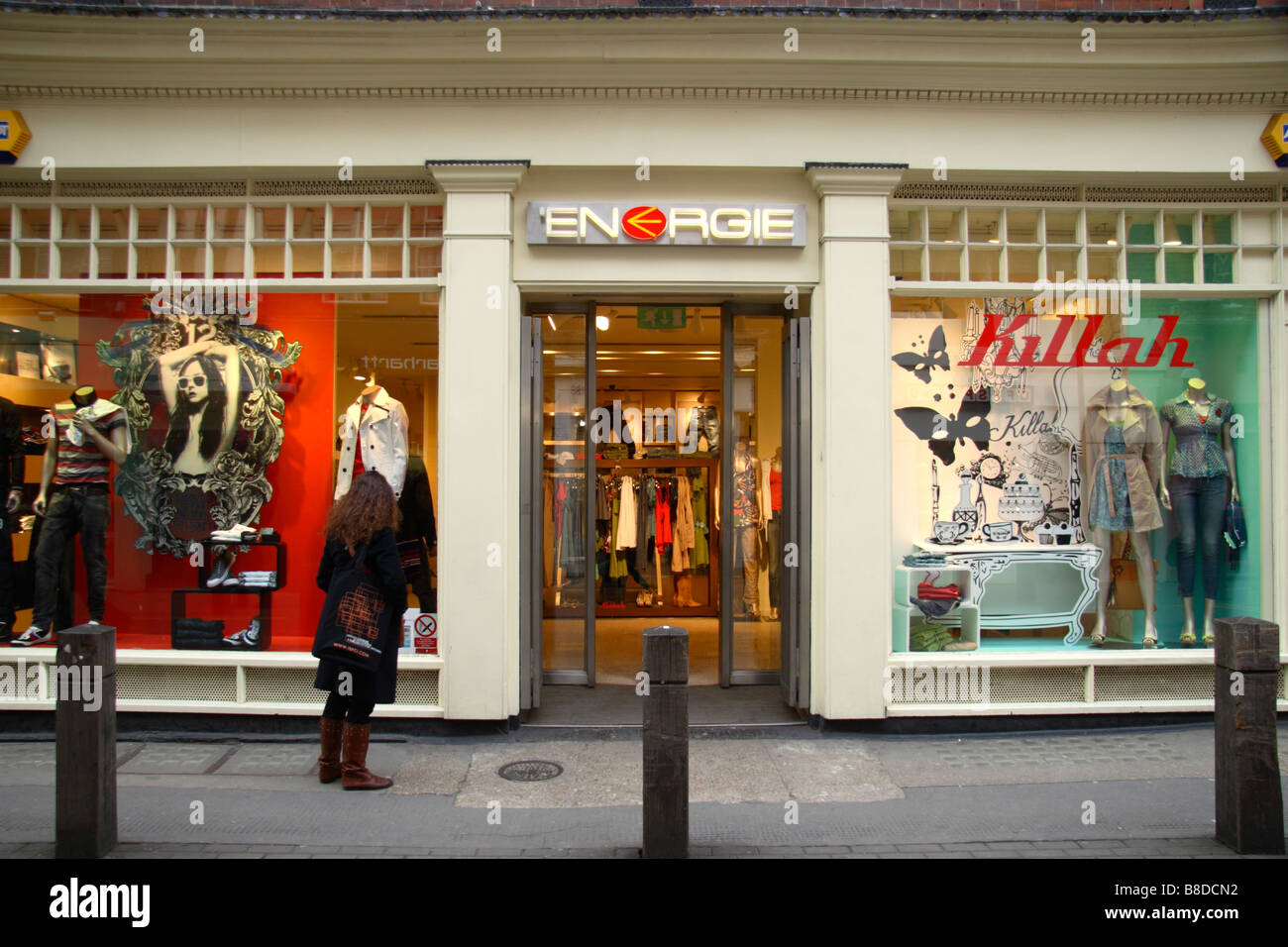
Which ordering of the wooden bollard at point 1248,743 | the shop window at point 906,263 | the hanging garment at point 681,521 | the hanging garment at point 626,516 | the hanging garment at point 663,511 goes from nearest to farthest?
the wooden bollard at point 1248,743 < the shop window at point 906,263 < the hanging garment at point 626,516 < the hanging garment at point 663,511 < the hanging garment at point 681,521

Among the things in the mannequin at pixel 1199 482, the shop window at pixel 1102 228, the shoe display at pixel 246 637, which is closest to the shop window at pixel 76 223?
the shoe display at pixel 246 637

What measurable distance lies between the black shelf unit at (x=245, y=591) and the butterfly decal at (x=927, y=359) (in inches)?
226

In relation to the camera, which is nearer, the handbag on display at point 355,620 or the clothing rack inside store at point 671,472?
the handbag on display at point 355,620

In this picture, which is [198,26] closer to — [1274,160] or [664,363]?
[664,363]

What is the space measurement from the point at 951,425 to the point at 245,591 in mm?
6436

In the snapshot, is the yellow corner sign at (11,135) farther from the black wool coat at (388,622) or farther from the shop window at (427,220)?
the black wool coat at (388,622)

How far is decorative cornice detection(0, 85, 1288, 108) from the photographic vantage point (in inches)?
256

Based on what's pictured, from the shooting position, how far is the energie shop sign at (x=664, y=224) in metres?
6.57

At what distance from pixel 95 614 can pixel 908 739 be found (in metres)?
6.98

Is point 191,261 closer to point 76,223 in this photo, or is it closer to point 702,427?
point 76,223

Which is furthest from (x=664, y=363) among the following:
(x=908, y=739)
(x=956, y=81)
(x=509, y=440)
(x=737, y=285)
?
(x=908, y=739)

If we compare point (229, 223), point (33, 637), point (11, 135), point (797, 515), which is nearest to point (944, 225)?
point (797, 515)

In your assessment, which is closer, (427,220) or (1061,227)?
(427,220)

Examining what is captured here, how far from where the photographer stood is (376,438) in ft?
22.7
